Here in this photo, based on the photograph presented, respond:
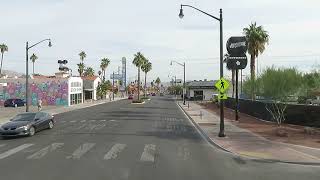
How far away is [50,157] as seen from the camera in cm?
1827

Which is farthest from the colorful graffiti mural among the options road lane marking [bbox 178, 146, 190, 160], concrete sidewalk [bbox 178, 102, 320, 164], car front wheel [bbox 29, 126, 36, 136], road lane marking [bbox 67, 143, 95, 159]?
road lane marking [bbox 178, 146, 190, 160]

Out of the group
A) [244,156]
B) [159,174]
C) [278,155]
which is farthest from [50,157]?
[278,155]

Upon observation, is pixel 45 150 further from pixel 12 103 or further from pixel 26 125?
pixel 12 103

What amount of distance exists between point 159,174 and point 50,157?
5.48 meters

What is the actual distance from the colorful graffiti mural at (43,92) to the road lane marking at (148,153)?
59434 mm

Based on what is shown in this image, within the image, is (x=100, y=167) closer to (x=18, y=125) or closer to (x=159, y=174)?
(x=159, y=174)

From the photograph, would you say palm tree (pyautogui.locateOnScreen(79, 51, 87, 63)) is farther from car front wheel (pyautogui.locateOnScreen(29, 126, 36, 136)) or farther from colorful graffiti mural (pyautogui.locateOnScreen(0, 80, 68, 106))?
car front wheel (pyautogui.locateOnScreen(29, 126, 36, 136))

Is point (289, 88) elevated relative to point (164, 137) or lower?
elevated

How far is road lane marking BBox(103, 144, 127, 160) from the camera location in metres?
18.4

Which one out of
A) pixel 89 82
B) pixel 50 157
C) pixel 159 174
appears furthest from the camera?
pixel 89 82

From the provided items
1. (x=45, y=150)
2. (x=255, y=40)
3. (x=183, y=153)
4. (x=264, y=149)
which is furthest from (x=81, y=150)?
(x=255, y=40)

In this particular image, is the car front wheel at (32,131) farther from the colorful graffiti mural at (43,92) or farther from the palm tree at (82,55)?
the palm tree at (82,55)

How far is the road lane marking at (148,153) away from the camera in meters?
17.9

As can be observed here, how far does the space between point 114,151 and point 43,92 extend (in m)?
63.2
